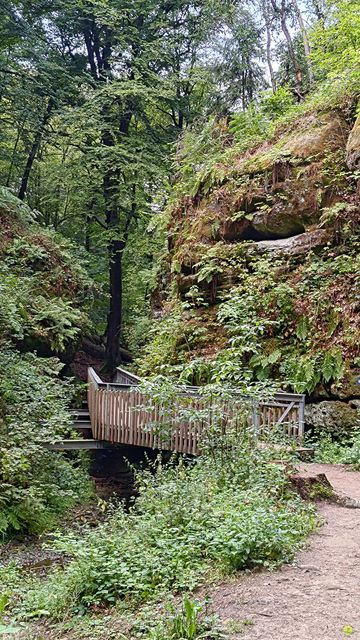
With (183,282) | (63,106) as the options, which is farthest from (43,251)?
(63,106)

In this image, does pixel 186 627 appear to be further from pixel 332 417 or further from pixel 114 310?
pixel 114 310

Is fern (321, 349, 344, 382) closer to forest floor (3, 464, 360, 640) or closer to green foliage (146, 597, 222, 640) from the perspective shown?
forest floor (3, 464, 360, 640)

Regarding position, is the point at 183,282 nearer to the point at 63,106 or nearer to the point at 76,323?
the point at 76,323

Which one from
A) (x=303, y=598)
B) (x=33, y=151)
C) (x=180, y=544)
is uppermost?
(x=33, y=151)

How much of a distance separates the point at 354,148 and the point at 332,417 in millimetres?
6233

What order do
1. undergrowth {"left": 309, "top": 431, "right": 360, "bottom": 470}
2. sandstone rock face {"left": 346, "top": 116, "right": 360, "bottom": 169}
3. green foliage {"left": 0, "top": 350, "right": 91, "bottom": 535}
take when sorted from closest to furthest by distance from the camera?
1. green foliage {"left": 0, "top": 350, "right": 91, "bottom": 535}
2. undergrowth {"left": 309, "top": 431, "right": 360, "bottom": 470}
3. sandstone rock face {"left": 346, "top": 116, "right": 360, "bottom": 169}

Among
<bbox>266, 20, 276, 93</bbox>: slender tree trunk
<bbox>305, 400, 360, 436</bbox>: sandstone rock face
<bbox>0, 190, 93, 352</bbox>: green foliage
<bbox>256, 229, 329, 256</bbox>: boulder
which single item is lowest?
<bbox>305, 400, 360, 436</bbox>: sandstone rock face

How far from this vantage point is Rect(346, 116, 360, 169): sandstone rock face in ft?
37.6

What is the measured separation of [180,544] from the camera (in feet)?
14.0

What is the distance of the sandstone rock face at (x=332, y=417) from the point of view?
9164mm

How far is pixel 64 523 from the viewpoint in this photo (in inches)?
334

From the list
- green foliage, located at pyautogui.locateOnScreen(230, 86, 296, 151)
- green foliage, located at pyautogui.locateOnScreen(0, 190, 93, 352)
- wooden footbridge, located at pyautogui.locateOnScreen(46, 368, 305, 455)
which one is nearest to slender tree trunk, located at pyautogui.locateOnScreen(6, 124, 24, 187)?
green foliage, located at pyautogui.locateOnScreen(0, 190, 93, 352)

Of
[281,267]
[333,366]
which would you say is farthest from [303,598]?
[281,267]

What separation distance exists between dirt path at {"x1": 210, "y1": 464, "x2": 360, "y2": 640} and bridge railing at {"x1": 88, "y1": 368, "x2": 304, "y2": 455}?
2.46m
